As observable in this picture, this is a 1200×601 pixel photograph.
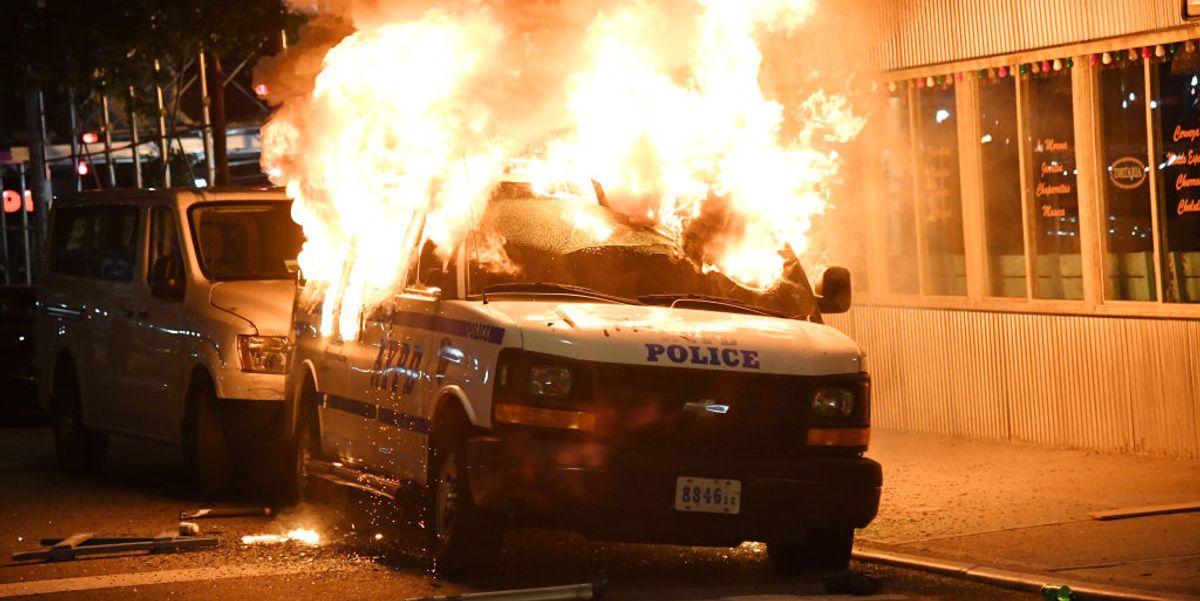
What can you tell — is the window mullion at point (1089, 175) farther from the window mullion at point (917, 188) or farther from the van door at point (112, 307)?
the van door at point (112, 307)

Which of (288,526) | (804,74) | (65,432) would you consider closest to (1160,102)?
(804,74)

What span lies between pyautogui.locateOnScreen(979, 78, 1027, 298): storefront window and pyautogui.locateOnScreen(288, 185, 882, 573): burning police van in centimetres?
465

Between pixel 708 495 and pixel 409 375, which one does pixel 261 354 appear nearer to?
pixel 409 375

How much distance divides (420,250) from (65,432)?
19.4ft

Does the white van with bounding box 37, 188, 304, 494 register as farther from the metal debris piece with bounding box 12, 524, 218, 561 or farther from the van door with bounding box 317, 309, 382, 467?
the metal debris piece with bounding box 12, 524, 218, 561

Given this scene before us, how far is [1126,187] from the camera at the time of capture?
42.7 ft

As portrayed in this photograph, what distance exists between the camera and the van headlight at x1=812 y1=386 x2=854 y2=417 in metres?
8.94

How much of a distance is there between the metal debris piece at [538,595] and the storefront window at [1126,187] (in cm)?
616

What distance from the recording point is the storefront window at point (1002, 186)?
14016 mm

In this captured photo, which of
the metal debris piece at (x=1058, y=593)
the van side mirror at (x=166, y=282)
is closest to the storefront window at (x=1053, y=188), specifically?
the metal debris piece at (x=1058, y=593)

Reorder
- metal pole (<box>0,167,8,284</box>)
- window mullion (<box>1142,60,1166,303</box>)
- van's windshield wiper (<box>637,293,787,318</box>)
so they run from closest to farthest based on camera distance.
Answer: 1. van's windshield wiper (<box>637,293,787,318</box>)
2. window mullion (<box>1142,60,1166,303</box>)
3. metal pole (<box>0,167,8,284</box>)

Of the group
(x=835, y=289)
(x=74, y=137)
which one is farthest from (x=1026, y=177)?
(x=74, y=137)

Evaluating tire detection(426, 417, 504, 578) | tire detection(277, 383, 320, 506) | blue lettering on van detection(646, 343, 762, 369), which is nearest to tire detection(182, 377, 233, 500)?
tire detection(277, 383, 320, 506)

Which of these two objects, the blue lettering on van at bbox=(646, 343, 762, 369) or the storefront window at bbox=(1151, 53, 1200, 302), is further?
the storefront window at bbox=(1151, 53, 1200, 302)
